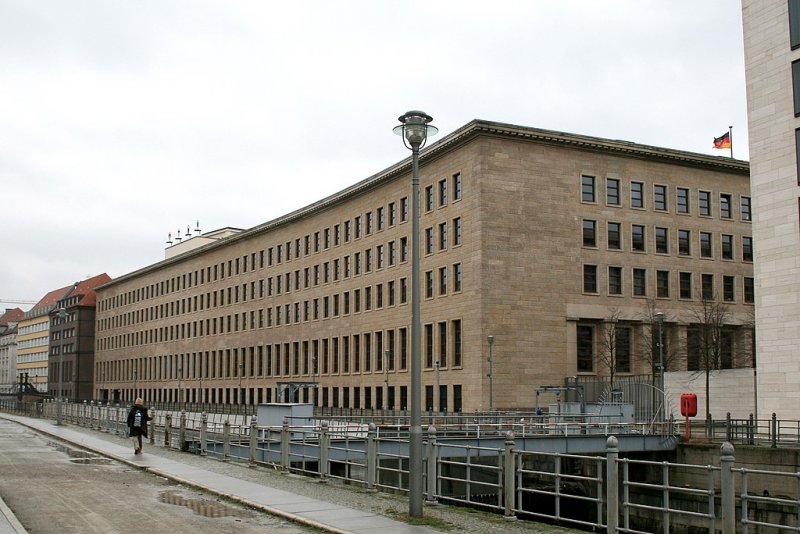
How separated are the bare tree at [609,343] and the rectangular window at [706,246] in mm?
9749

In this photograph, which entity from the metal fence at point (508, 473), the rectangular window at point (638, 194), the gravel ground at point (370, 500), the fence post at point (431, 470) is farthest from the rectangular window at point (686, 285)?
the fence post at point (431, 470)

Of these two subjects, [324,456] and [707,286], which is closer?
[324,456]

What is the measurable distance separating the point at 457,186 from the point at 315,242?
83.0ft

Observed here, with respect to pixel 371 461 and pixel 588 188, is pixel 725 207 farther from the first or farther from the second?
pixel 371 461

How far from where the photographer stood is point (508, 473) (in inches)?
635

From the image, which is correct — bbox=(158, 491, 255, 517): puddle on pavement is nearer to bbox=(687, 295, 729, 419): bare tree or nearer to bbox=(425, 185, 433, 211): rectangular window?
bbox=(687, 295, 729, 419): bare tree

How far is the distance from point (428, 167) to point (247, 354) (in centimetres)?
4046

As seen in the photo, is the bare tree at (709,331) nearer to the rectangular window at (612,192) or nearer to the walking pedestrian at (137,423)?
the rectangular window at (612,192)

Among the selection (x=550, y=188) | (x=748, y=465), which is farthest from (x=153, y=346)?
(x=748, y=465)

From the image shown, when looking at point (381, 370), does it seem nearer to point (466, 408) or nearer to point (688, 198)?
point (466, 408)

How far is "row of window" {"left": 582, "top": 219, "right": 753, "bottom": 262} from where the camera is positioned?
215ft

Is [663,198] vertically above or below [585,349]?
above

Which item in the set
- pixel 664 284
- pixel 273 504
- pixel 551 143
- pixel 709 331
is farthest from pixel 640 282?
pixel 273 504

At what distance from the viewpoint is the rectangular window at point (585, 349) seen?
63938 mm
